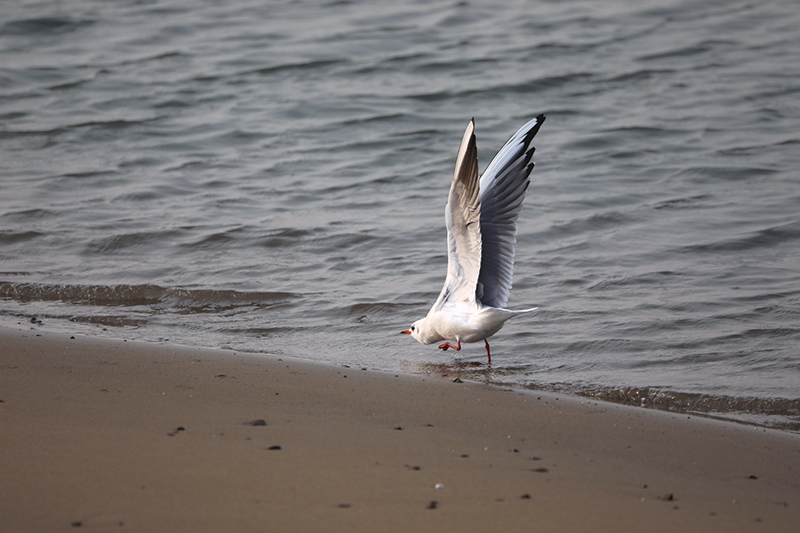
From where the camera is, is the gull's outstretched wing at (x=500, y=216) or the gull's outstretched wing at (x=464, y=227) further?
the gull's outstretched wing at (x=500, y=216)

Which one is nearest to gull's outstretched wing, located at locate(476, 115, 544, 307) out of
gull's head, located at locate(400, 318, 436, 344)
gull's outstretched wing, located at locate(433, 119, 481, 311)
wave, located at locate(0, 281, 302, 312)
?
gull's outstretched wing, located at locate(433, 119, 481, 311)

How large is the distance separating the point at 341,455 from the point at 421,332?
233 cm

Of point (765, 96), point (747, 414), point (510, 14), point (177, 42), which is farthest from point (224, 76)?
point (747, 414)

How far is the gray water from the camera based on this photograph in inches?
217

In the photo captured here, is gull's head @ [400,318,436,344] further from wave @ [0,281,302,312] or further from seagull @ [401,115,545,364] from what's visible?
wave @ [0,281,302,312]

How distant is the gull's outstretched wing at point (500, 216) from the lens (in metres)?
5.31

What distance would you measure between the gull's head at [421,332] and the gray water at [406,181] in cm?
17

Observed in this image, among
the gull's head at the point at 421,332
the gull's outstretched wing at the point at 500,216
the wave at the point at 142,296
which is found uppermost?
the gull's outstretched wing at the point at 500,216

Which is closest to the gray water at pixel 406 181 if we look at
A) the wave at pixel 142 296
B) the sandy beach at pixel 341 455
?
the wave at pixel 142 296

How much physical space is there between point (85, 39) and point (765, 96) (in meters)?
12.4

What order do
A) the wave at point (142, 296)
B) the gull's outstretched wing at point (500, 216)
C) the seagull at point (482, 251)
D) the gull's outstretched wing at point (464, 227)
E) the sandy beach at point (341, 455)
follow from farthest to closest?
the wave at point (142, 296)
the gull's outstretched wing at point (500, 216)
the seagull at point (482, 251)
the gull's outstretched wing at point (464, 227)
the sandy beach at point (341, 455)

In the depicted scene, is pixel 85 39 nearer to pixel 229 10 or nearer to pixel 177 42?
pixel 177 42

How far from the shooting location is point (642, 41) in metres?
14.6

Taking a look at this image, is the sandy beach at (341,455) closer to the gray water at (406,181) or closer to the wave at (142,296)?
the gray water at (406,181)
